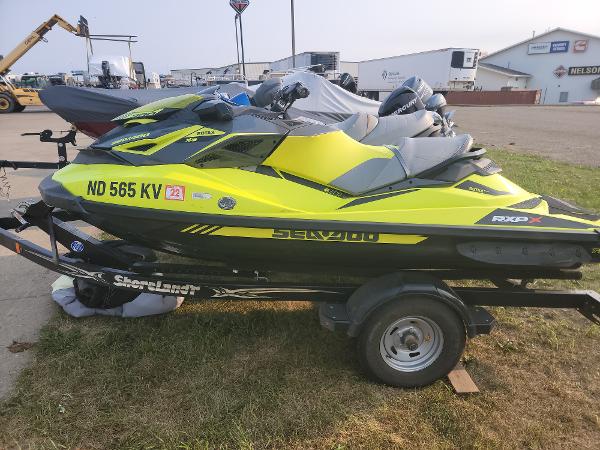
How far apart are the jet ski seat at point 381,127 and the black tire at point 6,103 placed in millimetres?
23555

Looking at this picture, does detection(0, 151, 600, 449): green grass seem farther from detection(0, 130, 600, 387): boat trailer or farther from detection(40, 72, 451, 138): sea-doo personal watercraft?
detection(40, 72, 451, 138): sea-doo personal watercraft

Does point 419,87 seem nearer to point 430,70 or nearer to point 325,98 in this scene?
point 325,98

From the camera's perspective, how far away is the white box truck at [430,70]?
114 ft

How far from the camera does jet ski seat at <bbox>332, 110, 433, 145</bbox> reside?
141 inches

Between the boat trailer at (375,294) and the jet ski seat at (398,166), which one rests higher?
the jet ski seat at (398,166)

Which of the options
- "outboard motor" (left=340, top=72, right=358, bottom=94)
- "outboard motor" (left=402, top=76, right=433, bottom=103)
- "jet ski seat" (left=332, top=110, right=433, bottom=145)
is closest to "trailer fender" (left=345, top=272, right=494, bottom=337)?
"jet ski seat" (left=332, top=110, right=433, bottom=145)

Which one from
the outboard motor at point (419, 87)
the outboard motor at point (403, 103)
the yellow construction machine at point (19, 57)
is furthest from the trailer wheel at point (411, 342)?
the yellow construction machine at point (19, 57)

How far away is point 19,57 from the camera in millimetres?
20406

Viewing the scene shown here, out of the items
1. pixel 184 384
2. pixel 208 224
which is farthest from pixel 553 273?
pixel 184 384

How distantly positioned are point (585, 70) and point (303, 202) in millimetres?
66699

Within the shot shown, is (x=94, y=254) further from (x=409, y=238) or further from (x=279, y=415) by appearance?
(x=409, y=238)

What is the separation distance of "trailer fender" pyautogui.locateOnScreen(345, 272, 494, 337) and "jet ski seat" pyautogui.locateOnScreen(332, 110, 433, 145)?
4.85 feet

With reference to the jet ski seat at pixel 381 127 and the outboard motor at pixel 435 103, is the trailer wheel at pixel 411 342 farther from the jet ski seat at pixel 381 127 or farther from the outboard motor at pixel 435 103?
the outboard motor at pixel 435 103

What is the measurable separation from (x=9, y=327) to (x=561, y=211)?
3668mm
